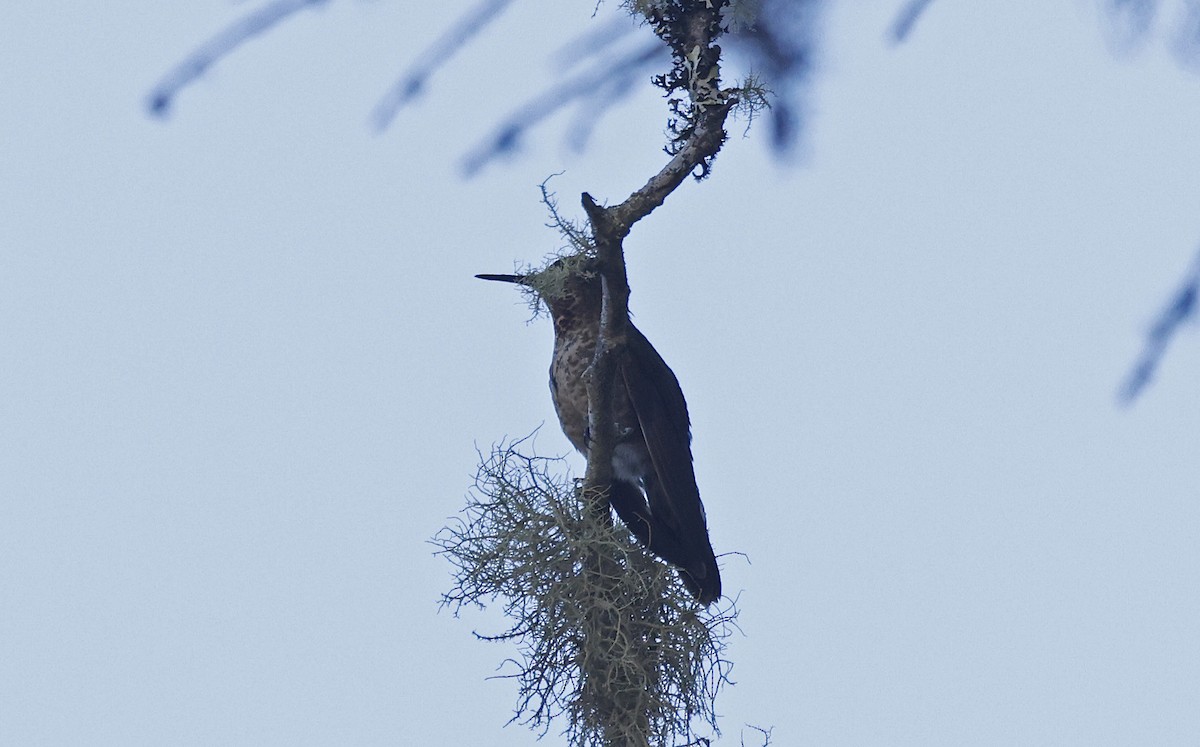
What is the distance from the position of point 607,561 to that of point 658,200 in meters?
0.84

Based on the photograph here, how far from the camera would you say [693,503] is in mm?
2936

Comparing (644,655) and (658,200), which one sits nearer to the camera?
(658,200)

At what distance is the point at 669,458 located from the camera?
2969mm

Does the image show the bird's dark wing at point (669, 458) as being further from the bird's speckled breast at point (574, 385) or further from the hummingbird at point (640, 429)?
the bird's speckled breast at point (574, 385)

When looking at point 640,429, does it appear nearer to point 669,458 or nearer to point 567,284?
point 669,458

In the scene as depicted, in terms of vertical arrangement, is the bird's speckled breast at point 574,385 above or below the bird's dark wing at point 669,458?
above

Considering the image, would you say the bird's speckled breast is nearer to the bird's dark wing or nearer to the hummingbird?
the hummingbird

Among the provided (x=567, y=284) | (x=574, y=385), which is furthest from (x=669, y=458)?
(x=567, y=284)

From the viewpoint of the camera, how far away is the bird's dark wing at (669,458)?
9.25 ft

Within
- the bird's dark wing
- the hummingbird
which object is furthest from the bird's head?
the bird's dark wing

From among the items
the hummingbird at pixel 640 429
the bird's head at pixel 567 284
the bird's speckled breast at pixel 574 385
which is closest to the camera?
the bird's head at pixel 567 284

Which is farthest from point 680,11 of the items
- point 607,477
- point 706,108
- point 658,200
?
point 607,477

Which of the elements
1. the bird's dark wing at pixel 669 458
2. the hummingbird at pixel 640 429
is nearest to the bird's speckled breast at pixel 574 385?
the hummingbird at pixel 640 429

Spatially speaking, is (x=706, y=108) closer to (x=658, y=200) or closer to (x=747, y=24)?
(x=658, y=200)
